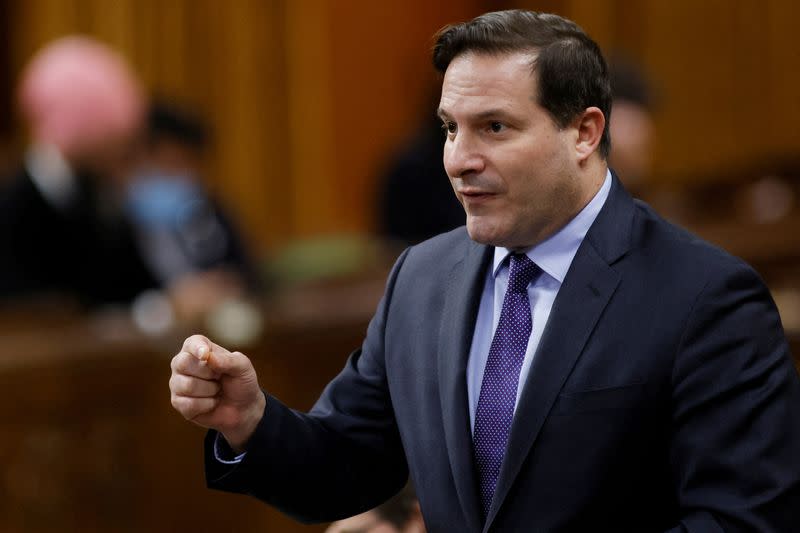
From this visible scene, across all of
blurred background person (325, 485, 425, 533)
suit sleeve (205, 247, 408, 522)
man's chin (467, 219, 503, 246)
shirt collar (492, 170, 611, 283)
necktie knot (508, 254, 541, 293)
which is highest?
man's chin (467, 219, 503, 246)

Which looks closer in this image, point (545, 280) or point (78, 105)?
point (545, 280)

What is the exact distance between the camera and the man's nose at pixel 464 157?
1.77m

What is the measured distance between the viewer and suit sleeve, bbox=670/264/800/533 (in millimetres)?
1681

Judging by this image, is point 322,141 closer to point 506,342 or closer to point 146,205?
point 146,205

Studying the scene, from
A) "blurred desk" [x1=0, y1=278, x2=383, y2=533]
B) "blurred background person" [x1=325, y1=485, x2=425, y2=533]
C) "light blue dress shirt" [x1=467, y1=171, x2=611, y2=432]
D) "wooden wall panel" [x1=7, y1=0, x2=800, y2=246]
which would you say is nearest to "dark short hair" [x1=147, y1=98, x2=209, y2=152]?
"wooden wall panel" [x1=7, y1=0, x2=800, y2=246]

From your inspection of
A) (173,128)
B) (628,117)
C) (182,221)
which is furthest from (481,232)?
(173,128)

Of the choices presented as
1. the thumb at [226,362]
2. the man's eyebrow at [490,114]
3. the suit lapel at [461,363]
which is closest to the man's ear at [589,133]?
the man's eyebrow at [490,114]

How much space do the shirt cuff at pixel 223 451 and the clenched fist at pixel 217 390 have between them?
0.02 meters

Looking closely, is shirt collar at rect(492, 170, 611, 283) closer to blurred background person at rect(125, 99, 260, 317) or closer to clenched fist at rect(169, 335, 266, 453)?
clenched fist at rect(169, 335, 266, 453)

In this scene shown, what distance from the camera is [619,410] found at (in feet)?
5.67

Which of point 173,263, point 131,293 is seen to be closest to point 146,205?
point 173,263

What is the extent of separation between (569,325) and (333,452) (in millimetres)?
403

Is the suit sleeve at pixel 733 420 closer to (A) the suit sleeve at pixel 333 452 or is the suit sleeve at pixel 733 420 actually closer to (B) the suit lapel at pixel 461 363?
(B) the suit lapel at pixel 461 363

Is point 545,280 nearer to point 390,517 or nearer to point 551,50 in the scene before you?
point 551,50
